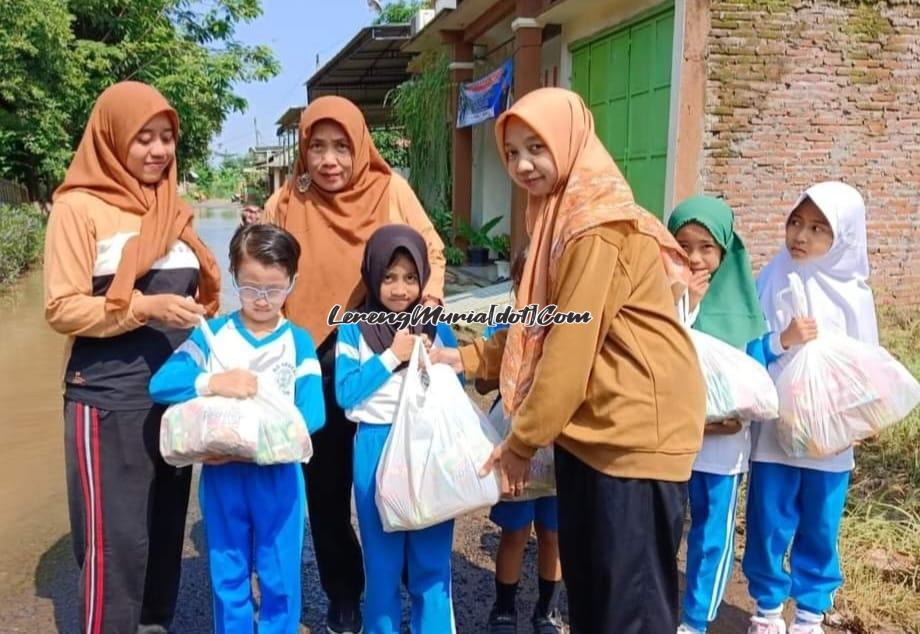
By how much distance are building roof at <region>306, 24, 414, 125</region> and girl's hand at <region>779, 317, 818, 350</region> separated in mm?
11229

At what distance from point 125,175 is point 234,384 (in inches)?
28.4

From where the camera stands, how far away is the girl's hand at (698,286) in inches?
99.1

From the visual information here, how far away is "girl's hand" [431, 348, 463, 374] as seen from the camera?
7.72ft

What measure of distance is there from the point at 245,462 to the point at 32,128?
42.7 ft

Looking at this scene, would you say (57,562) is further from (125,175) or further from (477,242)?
(477,242)

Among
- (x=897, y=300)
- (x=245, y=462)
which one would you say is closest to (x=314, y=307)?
(x=245, y=462)

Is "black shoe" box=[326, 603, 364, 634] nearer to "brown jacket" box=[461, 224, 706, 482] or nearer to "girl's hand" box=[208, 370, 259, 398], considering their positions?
"girl's hand" box=[208, 370, 259, 398]

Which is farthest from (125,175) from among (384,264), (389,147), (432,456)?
(389,147)

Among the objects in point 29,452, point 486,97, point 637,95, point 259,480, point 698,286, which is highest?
point 486,97

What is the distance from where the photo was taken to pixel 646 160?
6953 millimetres

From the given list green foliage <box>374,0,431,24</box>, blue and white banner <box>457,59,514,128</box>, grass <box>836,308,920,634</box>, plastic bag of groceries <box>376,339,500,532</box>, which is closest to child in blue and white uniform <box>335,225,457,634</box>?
plastic bag of groceries <box>376,339,500,532</box>

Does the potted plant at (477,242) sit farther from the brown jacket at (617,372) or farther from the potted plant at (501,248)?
the brown jacket at (617,372)

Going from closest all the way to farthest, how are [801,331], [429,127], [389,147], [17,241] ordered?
1. [801,331]
2. [17,241]
3. [429,127]
4. [389,147]

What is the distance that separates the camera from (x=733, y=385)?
2359mm
